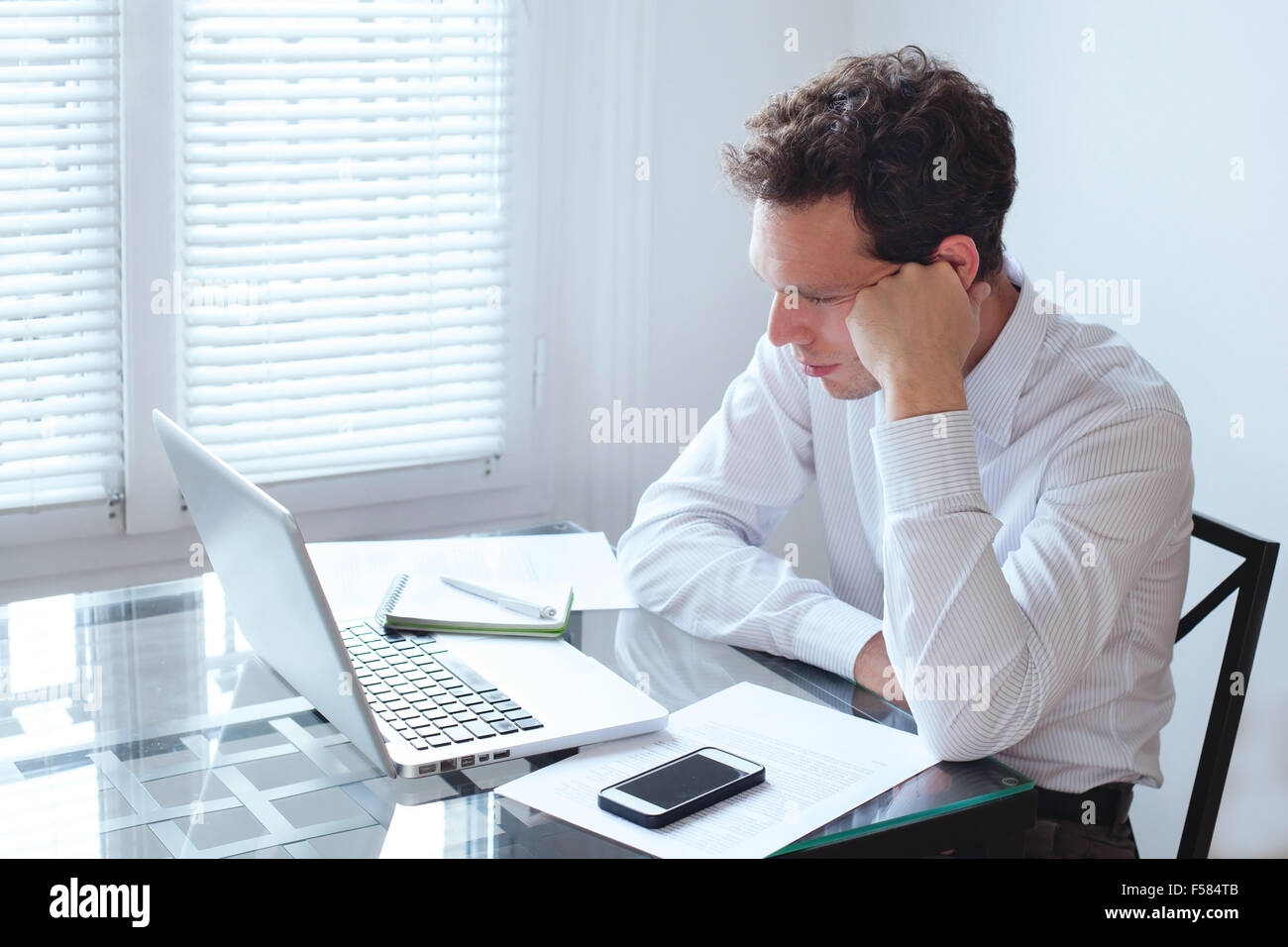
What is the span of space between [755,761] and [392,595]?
49 centimetres

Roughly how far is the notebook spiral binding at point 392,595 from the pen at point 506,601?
0.15ft

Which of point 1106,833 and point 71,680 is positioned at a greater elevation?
point 71,680

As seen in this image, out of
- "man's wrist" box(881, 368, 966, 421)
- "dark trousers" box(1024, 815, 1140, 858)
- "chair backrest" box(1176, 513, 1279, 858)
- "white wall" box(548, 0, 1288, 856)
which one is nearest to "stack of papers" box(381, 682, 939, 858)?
"dark trousers" box(1024, 815, 1140, 858)

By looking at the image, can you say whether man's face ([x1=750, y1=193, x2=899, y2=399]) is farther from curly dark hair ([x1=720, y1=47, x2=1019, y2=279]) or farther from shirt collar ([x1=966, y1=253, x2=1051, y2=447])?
shirt collar ([x1=966, y1=253, x2=1051, y2=447])

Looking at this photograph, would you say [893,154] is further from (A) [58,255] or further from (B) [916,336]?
(A) [58,255]

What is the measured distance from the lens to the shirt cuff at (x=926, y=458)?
1320 millimetres

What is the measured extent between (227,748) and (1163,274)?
55.7 inches

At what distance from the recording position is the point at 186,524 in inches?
84.4

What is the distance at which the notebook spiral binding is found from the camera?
1.46 metres

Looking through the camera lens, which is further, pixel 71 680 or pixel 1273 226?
pixel 1273 226

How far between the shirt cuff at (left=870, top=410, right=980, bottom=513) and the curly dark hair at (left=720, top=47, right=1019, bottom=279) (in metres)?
0.19
